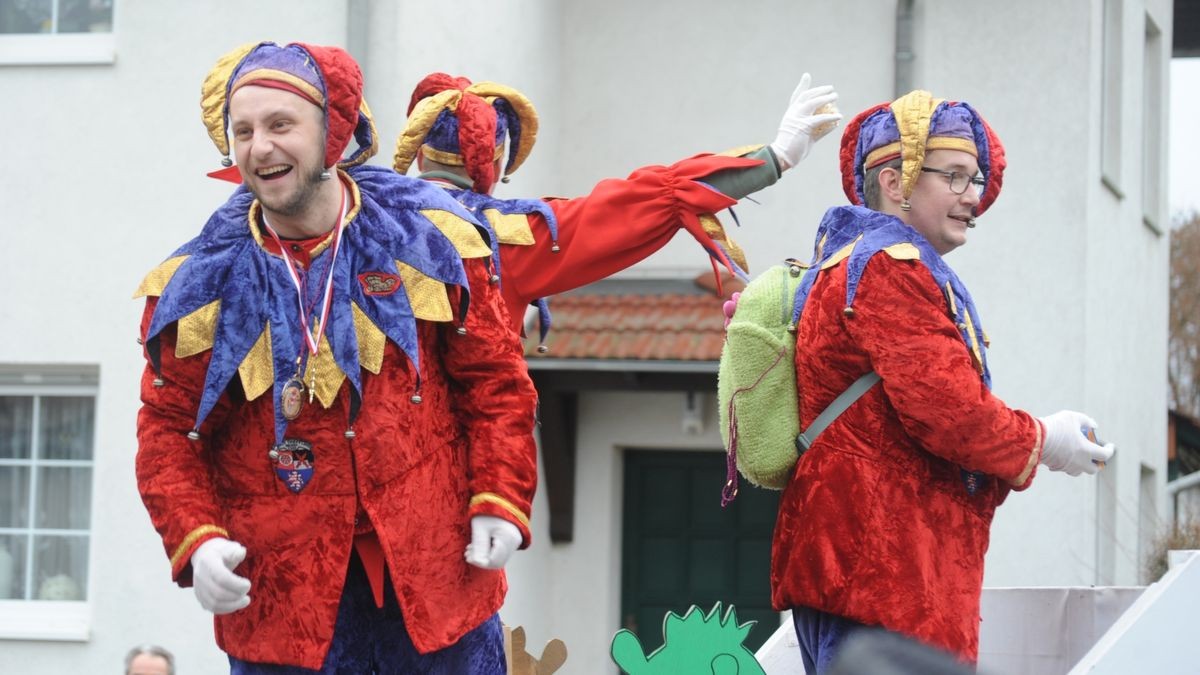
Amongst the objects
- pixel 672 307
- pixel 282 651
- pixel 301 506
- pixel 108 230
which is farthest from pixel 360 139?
pixel 672 307

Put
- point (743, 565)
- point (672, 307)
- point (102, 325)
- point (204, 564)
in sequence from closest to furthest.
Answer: point (204, 564)
point (102, 325)
point (672, 307)
point (743, 565)

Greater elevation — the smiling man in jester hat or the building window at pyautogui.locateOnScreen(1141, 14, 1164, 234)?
the building window at pyautogui.locateOnScreen(1141, 14, 1164, 234)

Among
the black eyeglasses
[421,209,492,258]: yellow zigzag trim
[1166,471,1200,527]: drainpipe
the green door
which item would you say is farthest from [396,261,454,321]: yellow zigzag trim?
[1166,471,1200,527]: drainpipe

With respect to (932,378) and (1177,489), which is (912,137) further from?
(1177,489)

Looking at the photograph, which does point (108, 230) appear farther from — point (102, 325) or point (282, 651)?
point (282, 651)

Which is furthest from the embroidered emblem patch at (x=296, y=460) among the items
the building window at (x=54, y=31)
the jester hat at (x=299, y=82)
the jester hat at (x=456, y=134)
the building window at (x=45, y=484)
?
the building window at (x=54, y=31)

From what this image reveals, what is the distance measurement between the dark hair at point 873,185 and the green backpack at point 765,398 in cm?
28

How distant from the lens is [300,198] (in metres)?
3.83

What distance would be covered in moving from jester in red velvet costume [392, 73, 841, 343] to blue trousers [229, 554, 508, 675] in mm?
1147

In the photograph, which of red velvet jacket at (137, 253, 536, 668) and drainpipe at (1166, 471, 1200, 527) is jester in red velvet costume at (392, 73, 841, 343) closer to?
red velvet jacket at (137, 253, 536, 668)

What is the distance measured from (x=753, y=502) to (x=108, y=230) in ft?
14.9

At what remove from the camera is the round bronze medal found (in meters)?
3.81

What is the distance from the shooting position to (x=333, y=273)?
12.8 ft

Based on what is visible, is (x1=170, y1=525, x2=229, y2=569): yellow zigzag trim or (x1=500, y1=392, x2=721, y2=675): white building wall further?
(x1=500, y1=392, x2=721, y2=675): white building wall
